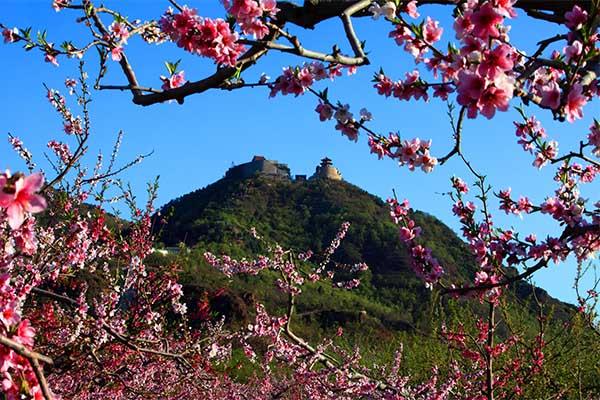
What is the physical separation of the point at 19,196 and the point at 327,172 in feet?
266

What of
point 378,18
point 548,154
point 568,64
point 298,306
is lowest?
point 568,64

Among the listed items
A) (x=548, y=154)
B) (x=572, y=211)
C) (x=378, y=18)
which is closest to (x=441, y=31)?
(x=378, y=18)

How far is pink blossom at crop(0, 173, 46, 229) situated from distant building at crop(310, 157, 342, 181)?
79973 millimetres

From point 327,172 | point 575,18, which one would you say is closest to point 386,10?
point 575,18

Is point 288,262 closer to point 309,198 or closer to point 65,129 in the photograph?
point 65,129

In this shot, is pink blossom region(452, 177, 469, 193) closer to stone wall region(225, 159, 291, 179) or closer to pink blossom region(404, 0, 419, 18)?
pink blossom region(404, 0, 419, 18)

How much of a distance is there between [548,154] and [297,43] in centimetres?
242

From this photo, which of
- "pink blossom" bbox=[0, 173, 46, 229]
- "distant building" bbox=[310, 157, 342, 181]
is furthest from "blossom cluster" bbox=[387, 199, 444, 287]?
"distant building" bbox=[310, 157, 342, 181]

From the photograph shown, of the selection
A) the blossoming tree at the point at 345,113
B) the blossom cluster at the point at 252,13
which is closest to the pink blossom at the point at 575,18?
the blossoming tree at the point at 345,113

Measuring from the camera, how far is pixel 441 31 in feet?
9.02

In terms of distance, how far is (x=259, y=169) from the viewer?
8519cm

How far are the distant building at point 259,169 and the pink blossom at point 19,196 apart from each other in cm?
8092

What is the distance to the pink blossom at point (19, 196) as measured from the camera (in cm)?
149

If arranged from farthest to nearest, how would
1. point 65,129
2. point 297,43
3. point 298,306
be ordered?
point 298,306, point 65,129, point 297,43
